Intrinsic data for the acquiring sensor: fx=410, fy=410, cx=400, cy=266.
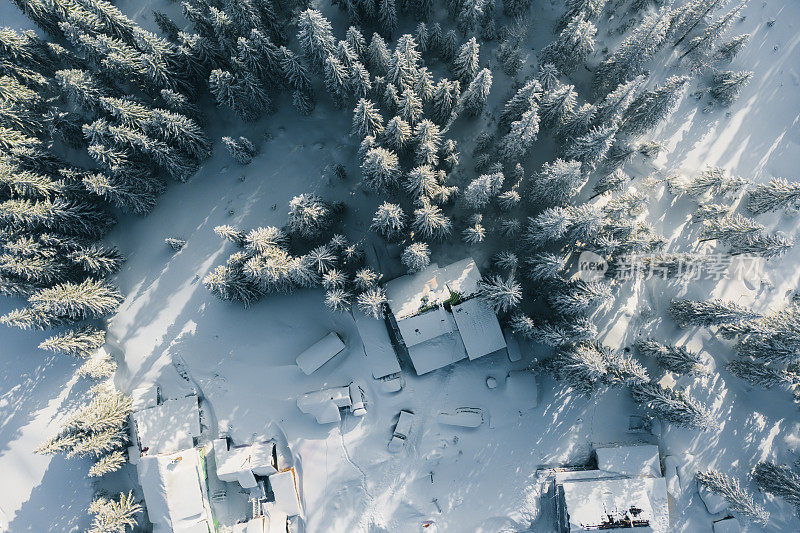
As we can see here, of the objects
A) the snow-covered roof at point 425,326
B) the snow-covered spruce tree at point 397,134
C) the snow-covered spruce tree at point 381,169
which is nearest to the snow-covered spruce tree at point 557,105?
the snow-covered spruce tree at point 397,134

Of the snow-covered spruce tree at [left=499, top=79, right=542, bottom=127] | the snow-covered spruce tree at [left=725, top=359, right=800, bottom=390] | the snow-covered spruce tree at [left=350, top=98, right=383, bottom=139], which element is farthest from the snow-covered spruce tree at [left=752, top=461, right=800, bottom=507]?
the snow-covered spruce tree at [left=350, top=98, right=383, bottom=139]

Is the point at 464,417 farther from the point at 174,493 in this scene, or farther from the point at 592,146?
the point at 592,146

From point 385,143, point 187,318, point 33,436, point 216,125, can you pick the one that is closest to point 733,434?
point 385,143

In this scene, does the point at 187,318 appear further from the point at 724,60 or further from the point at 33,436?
the point at 724,60

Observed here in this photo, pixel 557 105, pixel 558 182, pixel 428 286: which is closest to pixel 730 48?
pixel 557 105

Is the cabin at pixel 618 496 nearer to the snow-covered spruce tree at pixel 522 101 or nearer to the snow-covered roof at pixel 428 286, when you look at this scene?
the snow-covered roof at pixel 428 286

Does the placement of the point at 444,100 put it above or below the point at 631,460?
above
